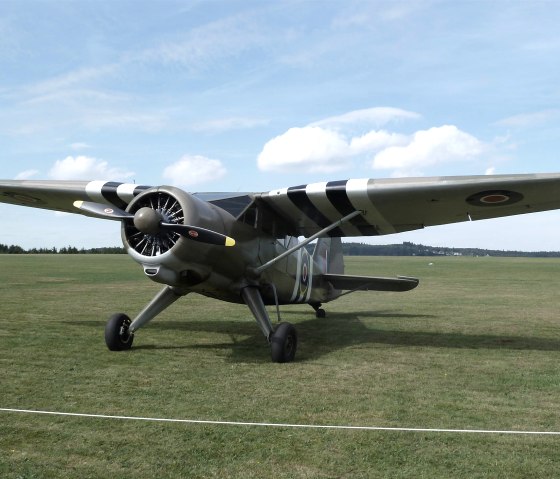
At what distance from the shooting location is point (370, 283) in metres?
12.2

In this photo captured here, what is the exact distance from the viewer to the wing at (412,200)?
7762mm

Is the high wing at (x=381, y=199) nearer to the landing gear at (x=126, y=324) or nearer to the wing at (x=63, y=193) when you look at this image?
the wing at (x=63, y=193)

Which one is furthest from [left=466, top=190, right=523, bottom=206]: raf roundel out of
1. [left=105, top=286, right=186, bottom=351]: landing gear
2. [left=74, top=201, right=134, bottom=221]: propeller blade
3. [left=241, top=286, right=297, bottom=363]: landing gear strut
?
[left=74, top=201, right=134, bottom=221]: propeller blade

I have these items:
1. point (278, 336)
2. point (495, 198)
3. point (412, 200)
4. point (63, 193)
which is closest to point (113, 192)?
point (63, 193)

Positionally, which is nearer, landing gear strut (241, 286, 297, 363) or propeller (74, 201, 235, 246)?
propeller (74, 201, 235, 246)

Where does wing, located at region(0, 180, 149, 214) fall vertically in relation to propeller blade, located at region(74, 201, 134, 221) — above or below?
above

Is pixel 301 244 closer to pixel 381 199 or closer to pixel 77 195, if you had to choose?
pixel 381 199

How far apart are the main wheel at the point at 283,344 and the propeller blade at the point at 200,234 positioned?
1.36 m

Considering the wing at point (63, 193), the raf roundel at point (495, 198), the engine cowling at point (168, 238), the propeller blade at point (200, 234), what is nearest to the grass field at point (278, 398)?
the engine cowling at point (168, 238)

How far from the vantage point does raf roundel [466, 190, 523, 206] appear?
315 inches

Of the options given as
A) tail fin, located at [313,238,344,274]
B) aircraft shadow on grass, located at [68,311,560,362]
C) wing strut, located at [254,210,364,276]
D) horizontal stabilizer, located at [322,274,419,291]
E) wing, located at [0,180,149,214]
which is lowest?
aircraft shadow on grass, located at [68,311,560,362]

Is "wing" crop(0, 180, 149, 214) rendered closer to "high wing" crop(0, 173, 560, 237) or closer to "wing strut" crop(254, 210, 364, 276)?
"high wing" crop(0, 173, 560, 237)

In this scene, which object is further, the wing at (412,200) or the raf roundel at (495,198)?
the raf roundel at (495,198)

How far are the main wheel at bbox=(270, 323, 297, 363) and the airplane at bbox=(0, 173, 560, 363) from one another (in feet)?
0.04
